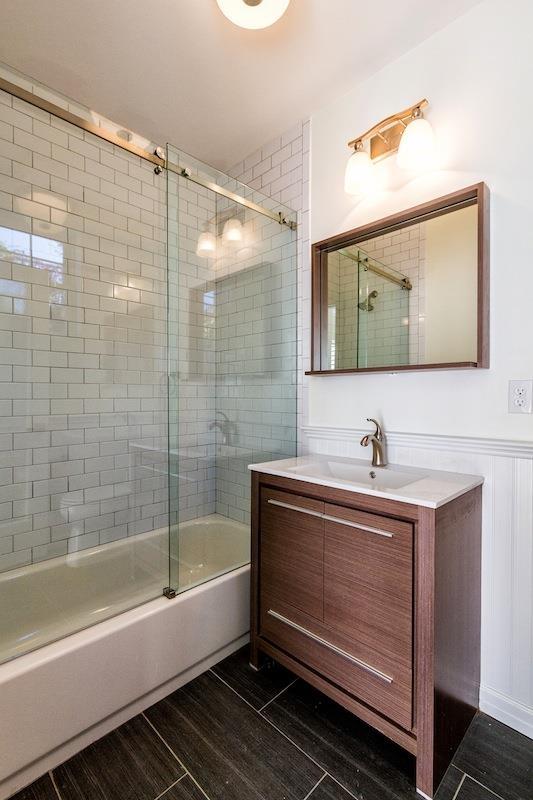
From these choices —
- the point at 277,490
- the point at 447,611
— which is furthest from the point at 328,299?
the point at 447,611

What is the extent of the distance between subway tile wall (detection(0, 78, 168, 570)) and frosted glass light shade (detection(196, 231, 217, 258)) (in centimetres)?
43

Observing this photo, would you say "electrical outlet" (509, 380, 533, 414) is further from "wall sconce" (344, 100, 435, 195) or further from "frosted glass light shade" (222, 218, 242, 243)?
"frosted glass light shade" (222, 218, 242, 243)

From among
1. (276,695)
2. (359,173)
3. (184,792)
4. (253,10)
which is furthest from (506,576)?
(253,10)

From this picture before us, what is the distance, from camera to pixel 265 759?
123 centimetres

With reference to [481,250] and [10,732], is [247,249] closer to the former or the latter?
[481,250]

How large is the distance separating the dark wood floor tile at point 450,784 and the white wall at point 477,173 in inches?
43.6

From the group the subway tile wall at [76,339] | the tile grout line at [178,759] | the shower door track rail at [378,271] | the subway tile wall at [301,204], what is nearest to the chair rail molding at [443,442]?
the subway tile wall at [301,204]

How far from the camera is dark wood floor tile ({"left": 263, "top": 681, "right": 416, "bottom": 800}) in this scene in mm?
1153

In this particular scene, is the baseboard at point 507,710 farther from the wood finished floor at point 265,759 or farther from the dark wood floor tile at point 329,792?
the dark wood floor tile at point 329,792

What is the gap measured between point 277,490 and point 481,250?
1.23 meters

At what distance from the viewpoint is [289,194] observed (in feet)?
7.31

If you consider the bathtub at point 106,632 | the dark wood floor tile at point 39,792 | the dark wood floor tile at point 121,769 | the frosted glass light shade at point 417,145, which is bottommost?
the dark wood floor tile at point 39,792

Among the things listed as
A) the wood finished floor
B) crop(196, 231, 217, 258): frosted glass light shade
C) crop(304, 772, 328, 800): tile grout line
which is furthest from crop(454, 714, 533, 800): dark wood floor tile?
crop(196, 231, 217, 258): frosted glass light shade

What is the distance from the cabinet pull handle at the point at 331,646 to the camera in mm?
1209
